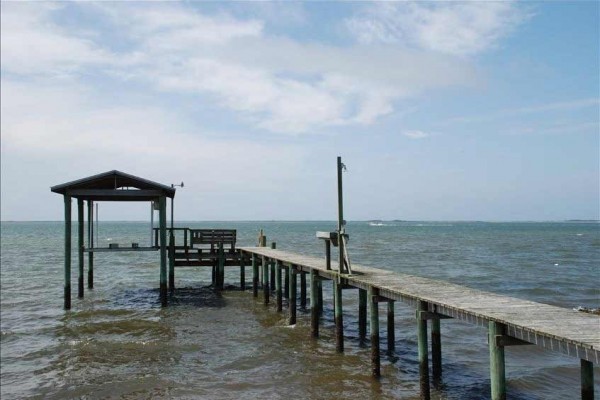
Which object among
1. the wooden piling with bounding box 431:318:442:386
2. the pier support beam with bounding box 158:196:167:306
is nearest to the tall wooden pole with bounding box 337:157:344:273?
the wooden piling with bounding box 431:318:442:386

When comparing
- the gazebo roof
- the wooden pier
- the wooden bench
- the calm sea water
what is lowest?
the calm sea water

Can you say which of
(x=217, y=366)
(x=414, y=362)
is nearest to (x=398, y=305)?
(x=414, y=362)

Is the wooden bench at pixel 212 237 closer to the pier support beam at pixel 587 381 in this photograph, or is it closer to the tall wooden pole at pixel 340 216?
the tall wooden pole at pixel 340 216

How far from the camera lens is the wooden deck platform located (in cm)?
686

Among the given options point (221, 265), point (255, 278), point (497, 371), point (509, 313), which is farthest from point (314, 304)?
point (221, 265)

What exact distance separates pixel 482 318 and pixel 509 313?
53cm

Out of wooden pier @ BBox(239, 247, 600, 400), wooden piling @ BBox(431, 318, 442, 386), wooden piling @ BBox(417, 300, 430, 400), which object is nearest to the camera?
wooden pier @ BBox(239, 247, 600, 400)

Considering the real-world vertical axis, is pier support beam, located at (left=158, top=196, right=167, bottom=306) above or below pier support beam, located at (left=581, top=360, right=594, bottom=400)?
above

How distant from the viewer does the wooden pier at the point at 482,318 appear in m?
7.11

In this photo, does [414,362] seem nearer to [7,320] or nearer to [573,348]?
[573,348]

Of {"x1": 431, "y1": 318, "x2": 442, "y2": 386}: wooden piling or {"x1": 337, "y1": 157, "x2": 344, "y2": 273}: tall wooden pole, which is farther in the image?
{"x1": 337, "y1": 157, "x2": 344, "y2": 273}: tall wooden pole

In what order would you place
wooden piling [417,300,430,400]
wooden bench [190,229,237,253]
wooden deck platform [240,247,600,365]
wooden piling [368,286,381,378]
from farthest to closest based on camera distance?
wooden bench [190,229,237,253], wooden piling [368,286,381,378], wooden piling [417,300,430,400], wooden deck platform [240,247,600,365]

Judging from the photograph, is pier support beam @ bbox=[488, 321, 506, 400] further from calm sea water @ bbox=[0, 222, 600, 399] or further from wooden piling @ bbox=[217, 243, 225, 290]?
wooden piling @ bbox=[217, 243, 225, 290]

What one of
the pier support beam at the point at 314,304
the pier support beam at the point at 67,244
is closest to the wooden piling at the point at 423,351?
the pier support beam at the point at 314,304
